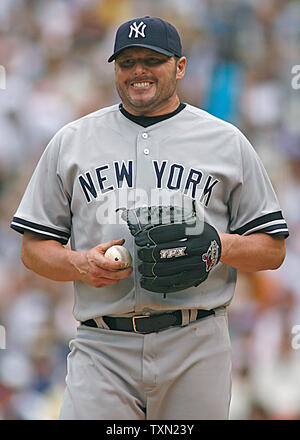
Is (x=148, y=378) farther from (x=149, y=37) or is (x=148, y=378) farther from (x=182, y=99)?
(x=182, y=99)

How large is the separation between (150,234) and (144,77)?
43cm

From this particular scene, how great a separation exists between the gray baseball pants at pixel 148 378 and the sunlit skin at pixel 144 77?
23.3 inches

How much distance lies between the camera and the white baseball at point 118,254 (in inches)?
63.8

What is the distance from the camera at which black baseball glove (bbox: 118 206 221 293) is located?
1607 mm

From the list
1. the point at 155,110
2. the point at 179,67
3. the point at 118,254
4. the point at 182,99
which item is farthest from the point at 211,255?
the point at 182,99

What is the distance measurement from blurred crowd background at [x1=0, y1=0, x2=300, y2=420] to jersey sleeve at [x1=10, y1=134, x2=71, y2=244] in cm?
153

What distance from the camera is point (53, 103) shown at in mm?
3746

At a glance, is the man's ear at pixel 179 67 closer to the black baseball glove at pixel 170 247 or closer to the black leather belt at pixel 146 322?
the black baseball glove at pixel 170 247

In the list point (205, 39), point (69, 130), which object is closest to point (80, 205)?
point (69, 130)

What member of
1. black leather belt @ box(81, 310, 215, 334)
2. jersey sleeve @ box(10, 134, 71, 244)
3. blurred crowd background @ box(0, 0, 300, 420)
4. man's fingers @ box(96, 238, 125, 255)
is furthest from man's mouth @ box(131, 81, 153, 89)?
blurred crowd background @ box(0, 0, 300, 420)

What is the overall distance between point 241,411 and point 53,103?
189 cm

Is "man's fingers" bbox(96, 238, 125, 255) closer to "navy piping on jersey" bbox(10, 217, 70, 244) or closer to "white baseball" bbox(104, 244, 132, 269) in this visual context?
"white baseball" bbox(104, 244, 132, 269)

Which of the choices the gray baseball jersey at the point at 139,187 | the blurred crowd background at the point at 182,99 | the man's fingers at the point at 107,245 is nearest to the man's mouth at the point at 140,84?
the gray baseball jersey at the point at 139,187

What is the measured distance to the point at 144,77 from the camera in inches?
69.1
